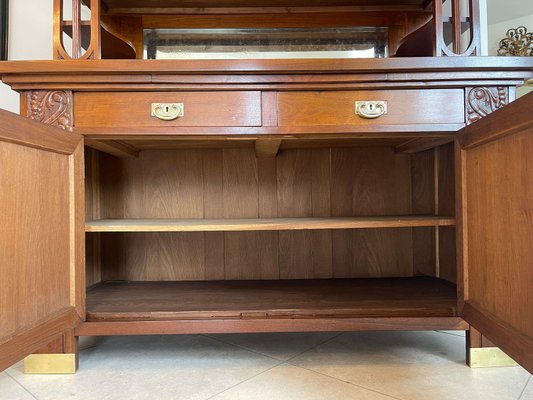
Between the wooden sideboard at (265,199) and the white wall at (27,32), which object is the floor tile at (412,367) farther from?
the white wall at (27,32)

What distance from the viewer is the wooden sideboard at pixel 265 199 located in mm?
654

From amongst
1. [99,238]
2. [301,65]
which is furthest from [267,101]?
[99,238]

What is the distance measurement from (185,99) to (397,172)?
862mm

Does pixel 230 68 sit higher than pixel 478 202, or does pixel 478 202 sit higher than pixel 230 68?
pixel 230 68

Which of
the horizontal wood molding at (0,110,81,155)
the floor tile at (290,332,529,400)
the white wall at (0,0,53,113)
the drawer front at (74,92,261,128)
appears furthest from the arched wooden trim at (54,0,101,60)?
the floor tile at (290,332,529,400)

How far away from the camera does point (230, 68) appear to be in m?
0.81

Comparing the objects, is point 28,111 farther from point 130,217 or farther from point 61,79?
point 130,217

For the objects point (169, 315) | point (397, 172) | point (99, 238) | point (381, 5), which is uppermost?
point (381, 5)

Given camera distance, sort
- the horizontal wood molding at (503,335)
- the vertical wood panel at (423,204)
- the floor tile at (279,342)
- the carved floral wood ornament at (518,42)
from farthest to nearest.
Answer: the carved floral wood ornament at (518,42)
the vertical wood panel at (423,204)
the floor tile at (279,342)
the horizontal wood molding at (503,335)

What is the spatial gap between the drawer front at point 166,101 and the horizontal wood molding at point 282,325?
494 mm

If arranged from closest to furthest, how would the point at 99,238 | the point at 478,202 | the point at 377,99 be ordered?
the point at 478,202, the point at 377,99, the point at 99,238

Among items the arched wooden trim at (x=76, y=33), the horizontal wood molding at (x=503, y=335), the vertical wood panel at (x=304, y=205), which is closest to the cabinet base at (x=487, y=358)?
the horizontal wood molding at (x=503, y=335)

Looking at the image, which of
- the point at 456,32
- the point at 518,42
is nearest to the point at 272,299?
the point at 456,32

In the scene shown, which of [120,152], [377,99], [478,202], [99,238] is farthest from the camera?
[99,238]
